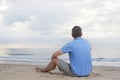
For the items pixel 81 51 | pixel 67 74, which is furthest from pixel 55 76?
pixel 81 51

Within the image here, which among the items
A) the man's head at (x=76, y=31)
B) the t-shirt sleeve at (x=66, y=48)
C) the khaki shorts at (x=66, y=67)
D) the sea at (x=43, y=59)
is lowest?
the sea at (x=43, y=59)

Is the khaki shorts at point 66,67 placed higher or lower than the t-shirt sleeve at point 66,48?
lower

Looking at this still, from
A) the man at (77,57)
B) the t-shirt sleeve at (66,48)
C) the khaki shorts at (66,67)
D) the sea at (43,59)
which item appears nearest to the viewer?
the t-shirt sleeve at (66,48)

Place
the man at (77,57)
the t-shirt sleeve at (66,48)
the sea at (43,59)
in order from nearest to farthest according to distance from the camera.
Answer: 1. the t-shirt sleeve at (66,48)
2. the man at (77,57)
3. the sea at (43,59)

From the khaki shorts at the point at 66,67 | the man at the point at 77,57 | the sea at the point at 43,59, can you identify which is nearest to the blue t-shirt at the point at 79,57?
the man at the point at 77,57

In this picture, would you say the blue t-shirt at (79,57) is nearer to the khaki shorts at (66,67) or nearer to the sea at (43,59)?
the khaki shorts at (66,67)

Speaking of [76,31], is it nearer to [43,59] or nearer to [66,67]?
[66,67]

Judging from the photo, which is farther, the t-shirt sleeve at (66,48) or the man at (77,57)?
the man at (77,57)

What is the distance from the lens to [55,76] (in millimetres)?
9414

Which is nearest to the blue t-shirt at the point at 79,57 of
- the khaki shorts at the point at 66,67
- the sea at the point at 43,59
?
the khaki shorts at the point at 66,67

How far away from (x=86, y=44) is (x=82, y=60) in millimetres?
454

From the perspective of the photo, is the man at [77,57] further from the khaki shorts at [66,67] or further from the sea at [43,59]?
the sea at [43,59]

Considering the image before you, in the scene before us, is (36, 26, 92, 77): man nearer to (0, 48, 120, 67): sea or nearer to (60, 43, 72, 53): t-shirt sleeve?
(60, 43, 72, 53): t-shirt sleeve

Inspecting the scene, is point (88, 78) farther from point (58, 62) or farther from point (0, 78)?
point (0, 78)
